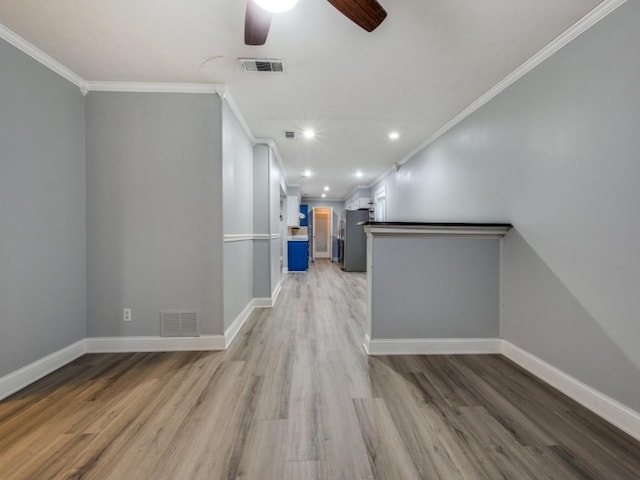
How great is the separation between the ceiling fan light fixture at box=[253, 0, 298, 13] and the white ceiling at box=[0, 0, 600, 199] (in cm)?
41

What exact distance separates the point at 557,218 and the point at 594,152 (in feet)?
1.43

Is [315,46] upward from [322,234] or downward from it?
upward

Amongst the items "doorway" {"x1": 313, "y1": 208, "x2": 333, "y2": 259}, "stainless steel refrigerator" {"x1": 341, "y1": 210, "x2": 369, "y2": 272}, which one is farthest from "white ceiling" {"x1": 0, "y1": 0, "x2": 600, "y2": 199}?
"doorway" {"x1": 313, "y1": 208, "x2": 333, "y2": 259}

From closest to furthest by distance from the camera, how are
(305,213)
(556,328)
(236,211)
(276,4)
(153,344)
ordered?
(276,4) → (556,328) → (153,344) → (236,211) → (305,213)

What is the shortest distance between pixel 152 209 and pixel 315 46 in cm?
186

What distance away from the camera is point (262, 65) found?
2008 millimetres

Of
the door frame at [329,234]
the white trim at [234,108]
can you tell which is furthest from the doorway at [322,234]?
the white trim at [234,108]

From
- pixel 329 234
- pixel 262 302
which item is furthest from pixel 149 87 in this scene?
pixel 329 234

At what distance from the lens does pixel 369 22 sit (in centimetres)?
131

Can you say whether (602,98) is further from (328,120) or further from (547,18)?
(328,120)

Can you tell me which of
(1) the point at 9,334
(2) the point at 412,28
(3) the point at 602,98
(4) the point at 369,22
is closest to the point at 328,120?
(2) the point at 412,28

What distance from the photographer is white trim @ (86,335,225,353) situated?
7.45ft

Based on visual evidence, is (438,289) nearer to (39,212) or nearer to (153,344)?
(153,344)

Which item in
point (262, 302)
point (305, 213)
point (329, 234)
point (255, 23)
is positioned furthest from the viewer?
point (329, 234)
